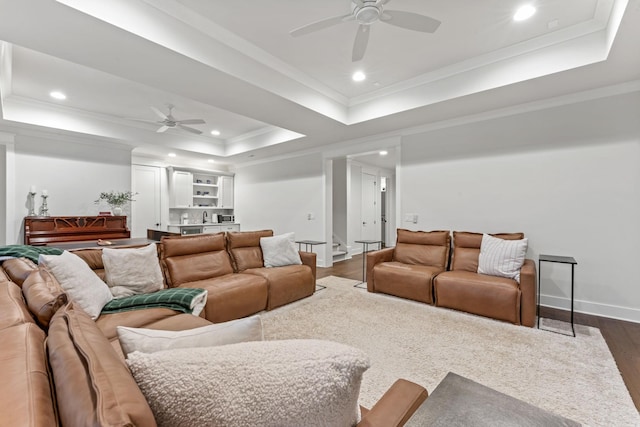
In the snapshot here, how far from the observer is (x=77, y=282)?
6.44 feet

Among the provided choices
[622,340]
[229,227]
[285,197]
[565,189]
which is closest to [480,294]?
[622,340]

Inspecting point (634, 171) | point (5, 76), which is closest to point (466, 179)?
point (634, 171)

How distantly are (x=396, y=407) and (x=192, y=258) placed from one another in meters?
2.86

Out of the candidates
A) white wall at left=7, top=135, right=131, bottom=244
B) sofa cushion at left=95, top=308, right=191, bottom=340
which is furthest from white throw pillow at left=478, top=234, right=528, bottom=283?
white wall at left=7, top=135, right=131, bottom=244

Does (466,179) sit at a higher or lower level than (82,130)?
lower

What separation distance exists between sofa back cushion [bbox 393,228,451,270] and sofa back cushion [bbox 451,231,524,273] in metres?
0.13

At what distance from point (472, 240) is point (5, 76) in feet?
20.3

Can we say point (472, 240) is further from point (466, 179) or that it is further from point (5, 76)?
point (5, 76)

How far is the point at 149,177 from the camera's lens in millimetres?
6574

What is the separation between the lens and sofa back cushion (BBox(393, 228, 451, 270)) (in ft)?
13.0

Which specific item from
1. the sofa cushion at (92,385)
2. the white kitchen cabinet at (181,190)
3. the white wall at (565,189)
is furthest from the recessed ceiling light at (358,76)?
the white kitchen cabinet at (181,190)

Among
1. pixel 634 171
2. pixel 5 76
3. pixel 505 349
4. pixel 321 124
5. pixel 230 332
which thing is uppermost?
pixel 5 76

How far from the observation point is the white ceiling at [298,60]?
2.33m

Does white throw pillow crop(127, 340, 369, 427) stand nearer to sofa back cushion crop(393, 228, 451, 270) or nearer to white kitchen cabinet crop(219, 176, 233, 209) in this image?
sofa back cushion crop(393, 228, 451, 270)
